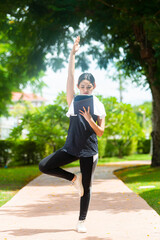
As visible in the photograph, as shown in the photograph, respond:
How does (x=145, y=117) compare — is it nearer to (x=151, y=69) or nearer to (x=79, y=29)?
(x=151, y=69)

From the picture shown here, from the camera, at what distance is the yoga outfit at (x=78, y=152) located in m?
4.36

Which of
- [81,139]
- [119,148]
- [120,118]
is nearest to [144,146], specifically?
[119,148]

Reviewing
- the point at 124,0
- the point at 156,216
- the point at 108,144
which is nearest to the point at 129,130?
the point at 108,144

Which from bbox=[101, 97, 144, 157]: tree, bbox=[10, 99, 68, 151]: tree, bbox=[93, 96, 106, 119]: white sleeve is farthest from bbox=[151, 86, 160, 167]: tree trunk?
bbox=[93, 96, 106, 119]: white sleeve

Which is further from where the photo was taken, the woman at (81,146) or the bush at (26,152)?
the bush at (26,152)

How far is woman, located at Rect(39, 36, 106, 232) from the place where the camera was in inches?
171

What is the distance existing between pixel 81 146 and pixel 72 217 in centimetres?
194

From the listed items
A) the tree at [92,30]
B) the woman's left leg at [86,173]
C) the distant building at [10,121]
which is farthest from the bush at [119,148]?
the woman's left leg at [86,173]

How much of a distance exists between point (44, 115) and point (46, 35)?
7581 mm

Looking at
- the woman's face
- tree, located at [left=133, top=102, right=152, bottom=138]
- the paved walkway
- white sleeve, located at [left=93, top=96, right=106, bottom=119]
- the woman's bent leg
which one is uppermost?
tree, located at [left=133, top=102, right=152, bottom=138]

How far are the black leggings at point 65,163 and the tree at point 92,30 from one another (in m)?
5.29

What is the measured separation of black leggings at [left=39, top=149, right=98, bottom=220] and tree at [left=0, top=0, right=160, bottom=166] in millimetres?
5295

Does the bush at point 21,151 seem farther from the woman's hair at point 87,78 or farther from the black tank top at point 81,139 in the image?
the black tank top at point 81,139

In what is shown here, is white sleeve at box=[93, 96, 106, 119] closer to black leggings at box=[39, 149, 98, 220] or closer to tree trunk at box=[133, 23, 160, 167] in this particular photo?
black leggings at box=[39, 149, 98, 220]
